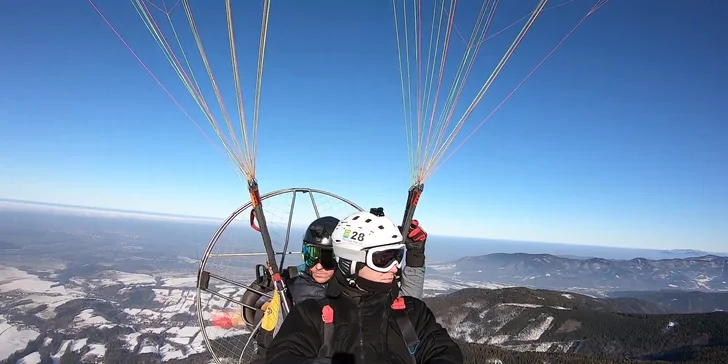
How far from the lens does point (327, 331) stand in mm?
4078

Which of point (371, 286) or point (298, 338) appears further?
point (371, 286)

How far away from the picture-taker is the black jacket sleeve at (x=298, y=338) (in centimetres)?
381

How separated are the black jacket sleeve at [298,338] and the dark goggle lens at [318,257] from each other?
3.21 m

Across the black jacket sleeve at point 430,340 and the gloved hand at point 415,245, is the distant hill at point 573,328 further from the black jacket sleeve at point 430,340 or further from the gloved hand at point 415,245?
the black jacket sleeve at point 430,340

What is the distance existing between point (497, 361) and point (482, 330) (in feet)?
213

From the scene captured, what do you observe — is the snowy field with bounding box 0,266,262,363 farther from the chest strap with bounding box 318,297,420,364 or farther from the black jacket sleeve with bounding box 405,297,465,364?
the chest strap with bounding box 318,297,420,364

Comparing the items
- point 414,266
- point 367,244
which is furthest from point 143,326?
point 367,244

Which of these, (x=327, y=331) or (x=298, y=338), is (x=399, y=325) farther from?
(x=298, y=338)

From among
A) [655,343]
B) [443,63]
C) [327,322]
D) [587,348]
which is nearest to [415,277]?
[327,322]

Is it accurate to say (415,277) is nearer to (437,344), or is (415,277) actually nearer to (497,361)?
(437,344)

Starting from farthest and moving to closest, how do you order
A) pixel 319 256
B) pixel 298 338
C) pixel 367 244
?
pixel 319 256, pixel 367 244, pixel 298 338

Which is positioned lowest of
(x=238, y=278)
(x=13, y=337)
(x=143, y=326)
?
(x=13, y=337)

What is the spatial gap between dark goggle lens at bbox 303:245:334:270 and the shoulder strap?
130 inches

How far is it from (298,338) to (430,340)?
4.80 ft
